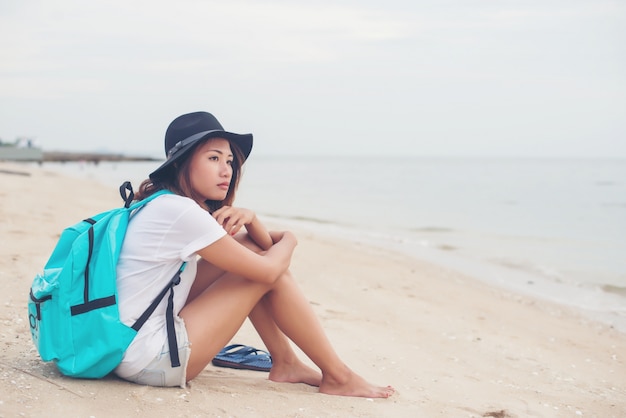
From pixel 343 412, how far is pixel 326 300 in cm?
294

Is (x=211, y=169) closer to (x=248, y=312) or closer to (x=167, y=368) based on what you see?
(x=248, y=312)

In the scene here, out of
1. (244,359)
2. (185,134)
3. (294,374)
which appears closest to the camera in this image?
(185,134)

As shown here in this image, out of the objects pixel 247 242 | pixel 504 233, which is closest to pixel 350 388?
pixel 247 242

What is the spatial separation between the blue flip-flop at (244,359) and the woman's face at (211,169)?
1.15 metres

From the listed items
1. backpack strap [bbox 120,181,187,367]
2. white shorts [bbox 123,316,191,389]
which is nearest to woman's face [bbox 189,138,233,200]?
backpack strap [bbox 120,181,187,367]

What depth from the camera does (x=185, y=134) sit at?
321cm

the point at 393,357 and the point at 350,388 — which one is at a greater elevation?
the point at 350,388

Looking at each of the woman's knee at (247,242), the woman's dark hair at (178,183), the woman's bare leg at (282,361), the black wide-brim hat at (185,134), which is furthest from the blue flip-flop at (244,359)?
the black wide-brim hat at (185,134)

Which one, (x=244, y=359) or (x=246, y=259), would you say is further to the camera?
(x=244, y=359)

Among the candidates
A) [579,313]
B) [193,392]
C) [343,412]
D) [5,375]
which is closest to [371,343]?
[343,412]

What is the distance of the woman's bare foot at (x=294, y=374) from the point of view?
368cm

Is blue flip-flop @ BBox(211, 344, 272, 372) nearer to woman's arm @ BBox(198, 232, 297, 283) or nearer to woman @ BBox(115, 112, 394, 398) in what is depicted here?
woman @ BBox(115, 112, 394, 398)

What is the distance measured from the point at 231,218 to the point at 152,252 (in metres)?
0.46

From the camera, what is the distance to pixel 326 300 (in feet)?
20.3
